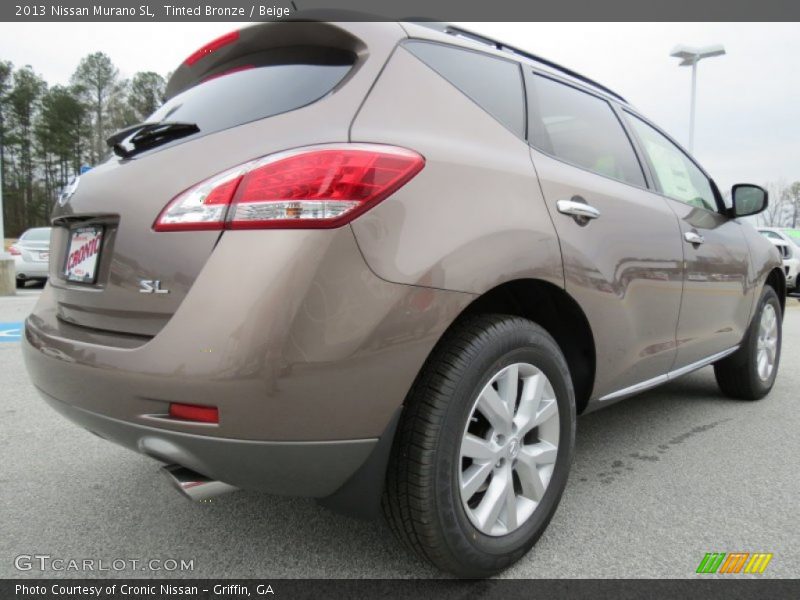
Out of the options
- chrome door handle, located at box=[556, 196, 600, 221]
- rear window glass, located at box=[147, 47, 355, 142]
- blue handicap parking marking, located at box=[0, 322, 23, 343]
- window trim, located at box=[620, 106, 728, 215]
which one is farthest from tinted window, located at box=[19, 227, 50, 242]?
chrome door handle, located at box=[556, 196, 600, 221]

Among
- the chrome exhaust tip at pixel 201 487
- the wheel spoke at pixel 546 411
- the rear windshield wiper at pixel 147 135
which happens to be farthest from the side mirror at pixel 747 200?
the chrome exhaust tip at pixel 201 487

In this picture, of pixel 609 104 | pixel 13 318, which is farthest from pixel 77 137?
pixel 609 104

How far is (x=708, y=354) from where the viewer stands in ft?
10.3

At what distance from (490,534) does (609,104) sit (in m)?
2.04

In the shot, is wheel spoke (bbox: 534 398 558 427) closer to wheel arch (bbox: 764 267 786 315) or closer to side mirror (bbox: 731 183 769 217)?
side mirror (bbox: 731 183 769 217)

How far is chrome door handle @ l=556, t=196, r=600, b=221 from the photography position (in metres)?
1.95

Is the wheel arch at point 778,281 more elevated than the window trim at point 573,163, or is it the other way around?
the window trim at point 573,163

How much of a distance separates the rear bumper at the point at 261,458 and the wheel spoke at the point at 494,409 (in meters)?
0.37

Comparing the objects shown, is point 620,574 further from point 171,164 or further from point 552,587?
point 171,164

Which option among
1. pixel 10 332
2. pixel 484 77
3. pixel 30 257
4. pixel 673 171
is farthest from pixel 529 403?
pixel 30 257

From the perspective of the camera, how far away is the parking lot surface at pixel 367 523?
1835 millimetres

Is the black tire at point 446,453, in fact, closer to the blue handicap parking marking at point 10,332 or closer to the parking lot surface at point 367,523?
the parking lot surface at point 367,523

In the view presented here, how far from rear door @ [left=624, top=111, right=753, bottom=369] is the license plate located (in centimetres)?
236

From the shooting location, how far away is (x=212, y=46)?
2.02 metres
